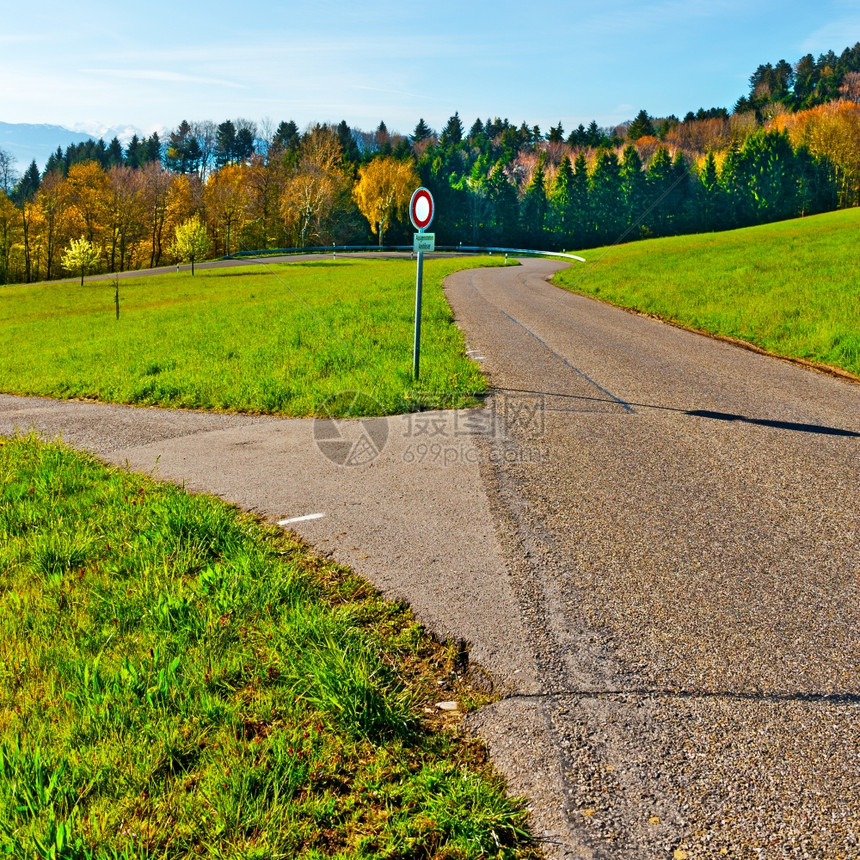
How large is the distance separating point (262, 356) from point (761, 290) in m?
15.2

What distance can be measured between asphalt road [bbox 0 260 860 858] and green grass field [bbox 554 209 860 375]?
122 inches

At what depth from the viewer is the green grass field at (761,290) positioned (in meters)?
13.5

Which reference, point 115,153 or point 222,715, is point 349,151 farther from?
point 222,715

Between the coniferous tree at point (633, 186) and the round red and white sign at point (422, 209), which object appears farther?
the coniferous tree at point (633, 186)

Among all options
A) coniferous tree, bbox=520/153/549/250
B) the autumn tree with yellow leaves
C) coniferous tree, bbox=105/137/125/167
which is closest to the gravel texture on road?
the autumn tree with yellow leaves

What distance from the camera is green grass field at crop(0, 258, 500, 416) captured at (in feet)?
35.0

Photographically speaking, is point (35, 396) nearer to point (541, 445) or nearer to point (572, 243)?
point (541, 445)

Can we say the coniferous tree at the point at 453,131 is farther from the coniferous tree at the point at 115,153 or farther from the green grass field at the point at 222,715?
the green grass field at the point at 222,715

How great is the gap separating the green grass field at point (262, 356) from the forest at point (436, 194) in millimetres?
33471

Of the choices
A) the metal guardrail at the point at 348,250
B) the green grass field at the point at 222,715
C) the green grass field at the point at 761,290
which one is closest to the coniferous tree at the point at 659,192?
the metal guardrail at the point at 348,250

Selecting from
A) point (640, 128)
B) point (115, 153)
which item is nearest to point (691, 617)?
point (640, 128)

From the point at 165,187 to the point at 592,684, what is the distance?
89173 mm

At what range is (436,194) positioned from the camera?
103 metres

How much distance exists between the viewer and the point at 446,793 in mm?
2652
